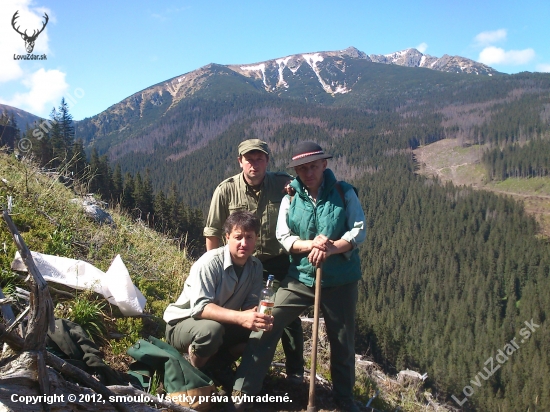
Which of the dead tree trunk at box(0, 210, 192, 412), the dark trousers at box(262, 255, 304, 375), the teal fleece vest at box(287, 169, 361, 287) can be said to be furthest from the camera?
the dark trousers at box(262, 255, 304, 375)

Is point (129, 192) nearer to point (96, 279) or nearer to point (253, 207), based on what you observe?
point (96, 279)

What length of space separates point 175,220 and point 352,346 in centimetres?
3564

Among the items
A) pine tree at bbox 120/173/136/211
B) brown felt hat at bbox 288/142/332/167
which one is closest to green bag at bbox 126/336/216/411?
brown felt hat at bbox 288/142/332/167

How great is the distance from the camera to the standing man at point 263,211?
418cm

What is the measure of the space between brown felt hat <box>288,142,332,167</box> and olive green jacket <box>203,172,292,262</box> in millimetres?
612

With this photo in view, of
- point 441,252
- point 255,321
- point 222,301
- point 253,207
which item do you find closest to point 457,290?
point 441,252

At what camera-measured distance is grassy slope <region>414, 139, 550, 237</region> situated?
12566cm

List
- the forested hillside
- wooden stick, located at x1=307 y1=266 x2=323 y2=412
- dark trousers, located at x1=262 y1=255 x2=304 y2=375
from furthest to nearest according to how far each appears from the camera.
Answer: the forested hillside < dark trousers, located at x1=262 y1=255 x2=304 y2=375 < wooden stick, located at x1=307 y1=266 x2=323 y2=412

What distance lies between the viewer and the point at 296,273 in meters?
3.83

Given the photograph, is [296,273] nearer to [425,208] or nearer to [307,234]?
[307,234]

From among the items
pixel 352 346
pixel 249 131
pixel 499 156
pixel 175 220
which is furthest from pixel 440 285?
pixel 249 131

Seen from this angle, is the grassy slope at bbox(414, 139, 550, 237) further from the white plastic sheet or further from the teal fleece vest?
the white plastic sheet

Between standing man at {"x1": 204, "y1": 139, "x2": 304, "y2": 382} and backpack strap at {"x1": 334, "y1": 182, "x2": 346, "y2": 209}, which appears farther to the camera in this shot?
standing man at {"x1": 204, "y1": 139, "x2": 304, "y2": 382}

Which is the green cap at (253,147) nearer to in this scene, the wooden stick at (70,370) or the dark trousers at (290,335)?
the dark trousers at (290,335)
